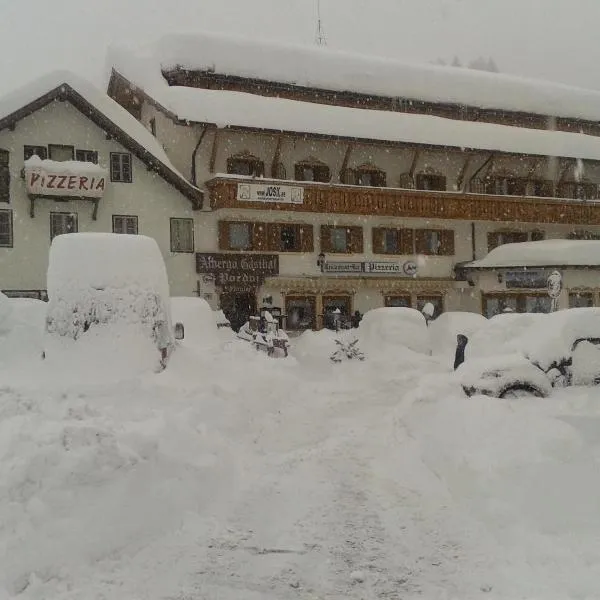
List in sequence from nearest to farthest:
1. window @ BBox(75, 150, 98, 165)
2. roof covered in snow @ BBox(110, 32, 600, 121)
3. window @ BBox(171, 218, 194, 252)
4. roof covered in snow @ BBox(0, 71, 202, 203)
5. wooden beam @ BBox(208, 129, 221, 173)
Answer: roof covered in snow @ BBox(0, 71, 202, 203) < window @ BBox(75, 150, 98, 165) < window @ BBox(171, 218, 194, 252) < wooden beam @ BBox(208, 129, 221, 173) < roof covered in snow @ BBox(110, 32, 600, 121)

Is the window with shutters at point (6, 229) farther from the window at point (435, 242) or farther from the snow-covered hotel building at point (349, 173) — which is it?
the window at point (435, 242)

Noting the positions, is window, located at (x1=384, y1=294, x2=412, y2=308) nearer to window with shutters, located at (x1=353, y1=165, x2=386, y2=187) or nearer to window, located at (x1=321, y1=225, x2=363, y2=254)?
window, located at (x1=321, y1=225, x2=363, y2=254)

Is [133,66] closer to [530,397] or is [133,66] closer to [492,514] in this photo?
[530,397]

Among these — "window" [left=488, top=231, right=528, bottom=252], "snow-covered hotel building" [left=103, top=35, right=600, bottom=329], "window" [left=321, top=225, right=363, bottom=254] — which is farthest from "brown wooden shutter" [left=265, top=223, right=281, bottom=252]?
"window" [left=488, top=231, right=528, bottom=252]

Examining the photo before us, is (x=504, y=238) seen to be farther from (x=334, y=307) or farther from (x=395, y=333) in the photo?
(x=395, y=333)

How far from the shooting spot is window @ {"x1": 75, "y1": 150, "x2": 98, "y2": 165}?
79.5ft

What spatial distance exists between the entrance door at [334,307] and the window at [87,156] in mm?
10261

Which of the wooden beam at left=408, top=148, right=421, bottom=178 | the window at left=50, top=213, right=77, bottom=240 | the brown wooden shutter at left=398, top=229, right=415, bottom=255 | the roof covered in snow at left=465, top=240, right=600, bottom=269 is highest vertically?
the wooden beam at left=408, top=148, right=421, bottom=178

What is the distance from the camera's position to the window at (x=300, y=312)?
26.9 metres

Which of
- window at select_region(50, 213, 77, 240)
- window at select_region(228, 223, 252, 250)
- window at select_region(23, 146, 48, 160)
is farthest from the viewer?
window at select_region(228, 223, 252, 250)

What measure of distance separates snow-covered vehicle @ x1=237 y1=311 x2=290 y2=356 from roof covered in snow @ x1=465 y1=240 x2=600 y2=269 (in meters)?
12.2

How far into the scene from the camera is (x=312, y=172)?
2825 centimetres

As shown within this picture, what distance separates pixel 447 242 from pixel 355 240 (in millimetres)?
4500

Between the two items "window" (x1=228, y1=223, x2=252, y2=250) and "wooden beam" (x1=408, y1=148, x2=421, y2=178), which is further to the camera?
"wooden beam" (x1=408, y1=148, x2=421, y2=178)
